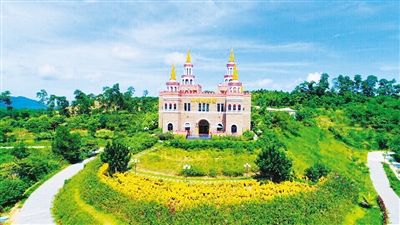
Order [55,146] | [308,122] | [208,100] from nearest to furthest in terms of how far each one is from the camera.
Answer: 1. [55,146]
2. [208,100]
3. [308,122]

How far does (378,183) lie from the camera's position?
86.1 ft

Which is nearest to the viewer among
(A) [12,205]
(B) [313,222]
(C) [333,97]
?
(B) [313,222]

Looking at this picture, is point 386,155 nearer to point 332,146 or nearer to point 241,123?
point 332,146

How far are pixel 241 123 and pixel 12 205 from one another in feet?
73.7

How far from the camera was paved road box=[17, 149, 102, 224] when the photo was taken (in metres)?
17.0

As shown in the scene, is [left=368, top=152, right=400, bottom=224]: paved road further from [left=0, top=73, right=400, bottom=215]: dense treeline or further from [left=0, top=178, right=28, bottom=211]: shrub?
[left=0, top=178, right=28, bottom=211]: shrub

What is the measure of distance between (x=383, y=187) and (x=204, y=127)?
1936 centimetres

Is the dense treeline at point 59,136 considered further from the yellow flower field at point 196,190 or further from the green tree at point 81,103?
the yellow flower field at point 196,190

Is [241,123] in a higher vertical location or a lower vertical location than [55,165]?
higher

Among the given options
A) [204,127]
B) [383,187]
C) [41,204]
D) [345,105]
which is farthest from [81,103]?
[345,105]

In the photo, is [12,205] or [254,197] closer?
[254,197]

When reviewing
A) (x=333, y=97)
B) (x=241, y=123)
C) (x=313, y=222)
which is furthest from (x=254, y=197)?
(x=333, y=97)

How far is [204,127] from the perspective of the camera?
33031 mm

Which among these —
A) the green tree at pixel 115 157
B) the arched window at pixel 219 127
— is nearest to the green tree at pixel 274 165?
the green tree at pixel 115 157
